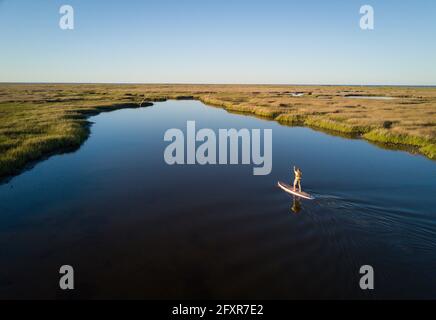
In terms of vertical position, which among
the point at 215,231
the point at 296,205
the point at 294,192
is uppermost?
the point at 294,192

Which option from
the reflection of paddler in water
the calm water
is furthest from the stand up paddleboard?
the calm water

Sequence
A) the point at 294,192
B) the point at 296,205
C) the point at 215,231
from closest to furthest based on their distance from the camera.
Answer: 1. the point at 215,231
2. the point at 296,205
3. the point at 294,192

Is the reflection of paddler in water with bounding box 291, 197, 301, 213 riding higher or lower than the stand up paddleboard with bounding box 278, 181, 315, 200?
lower

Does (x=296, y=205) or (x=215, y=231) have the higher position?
(x=296, y=205)

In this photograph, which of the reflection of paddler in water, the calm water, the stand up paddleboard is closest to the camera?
the calm water

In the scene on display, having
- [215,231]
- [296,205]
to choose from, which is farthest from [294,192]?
[215,231]

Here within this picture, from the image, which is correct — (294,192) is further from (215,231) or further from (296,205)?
(215,231)

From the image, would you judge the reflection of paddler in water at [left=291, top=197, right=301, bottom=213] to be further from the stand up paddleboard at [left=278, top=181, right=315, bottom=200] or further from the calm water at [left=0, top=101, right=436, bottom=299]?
the stand up paddleboard at [left=278, top=181, right=315, bottom=200]

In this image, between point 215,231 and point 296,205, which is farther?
point 296,205

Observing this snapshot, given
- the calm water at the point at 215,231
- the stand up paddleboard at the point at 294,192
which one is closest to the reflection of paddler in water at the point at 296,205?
the calm water at the point at 215,231

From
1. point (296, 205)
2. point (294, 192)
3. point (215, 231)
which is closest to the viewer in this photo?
point (215, 231)
